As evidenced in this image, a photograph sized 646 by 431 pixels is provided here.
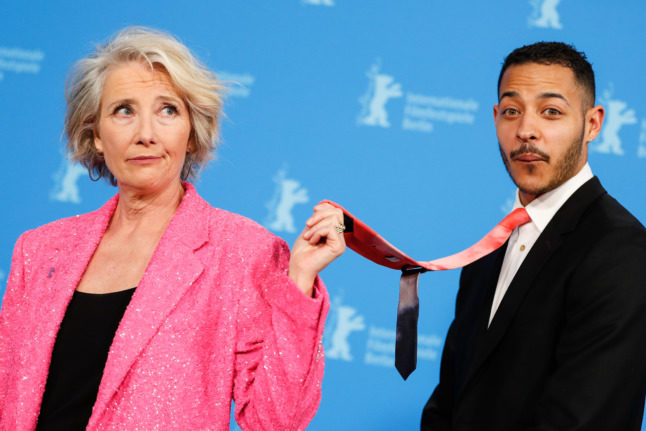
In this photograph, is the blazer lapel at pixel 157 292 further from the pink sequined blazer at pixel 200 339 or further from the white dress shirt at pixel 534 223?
the white dress shirt at pixel 534 223

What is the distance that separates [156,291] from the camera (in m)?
1.65

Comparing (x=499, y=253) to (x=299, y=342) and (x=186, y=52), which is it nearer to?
(x=299, y=342)

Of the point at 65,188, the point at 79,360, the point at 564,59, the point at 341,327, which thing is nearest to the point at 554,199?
the point at 564,59

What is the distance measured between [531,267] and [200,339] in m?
0.76

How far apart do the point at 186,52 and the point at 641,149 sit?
7.49 feet

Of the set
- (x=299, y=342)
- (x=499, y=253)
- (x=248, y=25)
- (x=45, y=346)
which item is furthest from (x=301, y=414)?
(x=248, y=25)

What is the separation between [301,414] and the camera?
1580mm

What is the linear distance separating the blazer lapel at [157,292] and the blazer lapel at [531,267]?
→ 0.66m

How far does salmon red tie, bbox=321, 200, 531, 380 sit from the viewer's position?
5.94 feet

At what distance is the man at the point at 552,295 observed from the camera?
5.31ft

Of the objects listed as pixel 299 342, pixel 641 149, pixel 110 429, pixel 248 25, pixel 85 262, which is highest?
pixel 248 25

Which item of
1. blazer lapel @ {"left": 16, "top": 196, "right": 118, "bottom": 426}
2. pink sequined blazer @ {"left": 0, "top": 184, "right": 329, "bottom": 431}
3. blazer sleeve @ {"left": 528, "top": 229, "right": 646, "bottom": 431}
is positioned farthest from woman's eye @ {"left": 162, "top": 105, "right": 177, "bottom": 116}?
blazer sleeve @ {"left": 528, "top": 229, "right": 646, "bottom": 431}

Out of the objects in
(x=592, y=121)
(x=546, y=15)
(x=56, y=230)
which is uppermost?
(x=546, y=15)

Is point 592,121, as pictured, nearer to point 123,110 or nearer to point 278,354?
point 278,354
